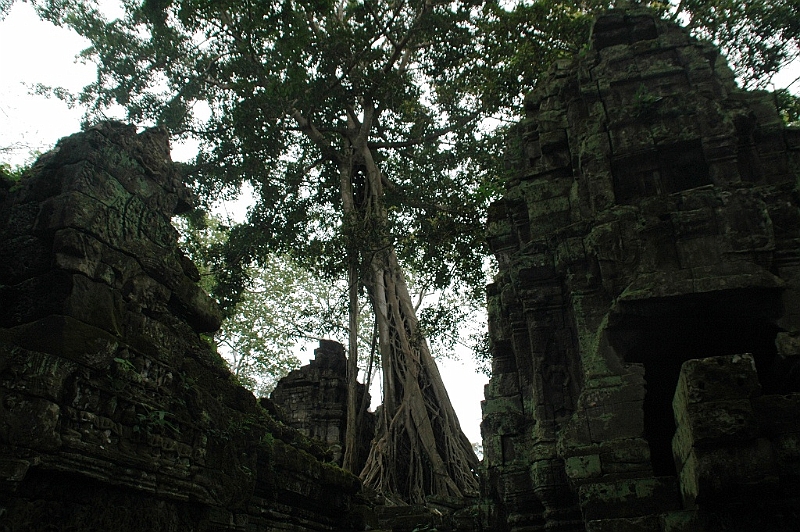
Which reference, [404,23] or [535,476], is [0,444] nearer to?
[535,476]

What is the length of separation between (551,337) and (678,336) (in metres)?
1.03

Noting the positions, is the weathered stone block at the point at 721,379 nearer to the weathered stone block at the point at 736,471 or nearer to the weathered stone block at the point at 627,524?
the weathered stone block at the point at 736,471

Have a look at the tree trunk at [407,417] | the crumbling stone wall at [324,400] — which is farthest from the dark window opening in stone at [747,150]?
the crumbling stone wall at [324,400]

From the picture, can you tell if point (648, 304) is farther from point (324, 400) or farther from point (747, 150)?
point (324, 400)

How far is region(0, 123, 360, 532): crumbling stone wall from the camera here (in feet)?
9.17

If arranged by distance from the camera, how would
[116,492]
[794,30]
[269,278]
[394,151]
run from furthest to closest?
[269,278] < [394,151] < [794,30] < [116,492]

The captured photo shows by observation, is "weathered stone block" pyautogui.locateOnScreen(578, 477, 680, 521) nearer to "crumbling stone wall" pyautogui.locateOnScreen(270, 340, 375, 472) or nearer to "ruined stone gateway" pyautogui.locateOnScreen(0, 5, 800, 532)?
"ruined stone gateway" pyautogui.locateOnScreen(0, 5, 800, 532)

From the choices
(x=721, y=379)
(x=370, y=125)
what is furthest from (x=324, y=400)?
(x=721, y=379)

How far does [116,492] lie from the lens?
3.12 meters

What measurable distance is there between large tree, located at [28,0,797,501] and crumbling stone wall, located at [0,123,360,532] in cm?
588

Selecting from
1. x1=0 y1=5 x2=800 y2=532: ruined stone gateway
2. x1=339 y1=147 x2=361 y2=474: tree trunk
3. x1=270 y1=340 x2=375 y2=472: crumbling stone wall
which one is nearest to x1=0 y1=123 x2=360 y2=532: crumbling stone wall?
x1=0 y1=5 x2=800 y2=532: ruined stone gateway

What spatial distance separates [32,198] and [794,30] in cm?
997

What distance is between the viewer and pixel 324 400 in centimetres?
1154

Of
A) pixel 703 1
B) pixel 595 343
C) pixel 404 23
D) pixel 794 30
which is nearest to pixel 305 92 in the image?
pixel 404 23
